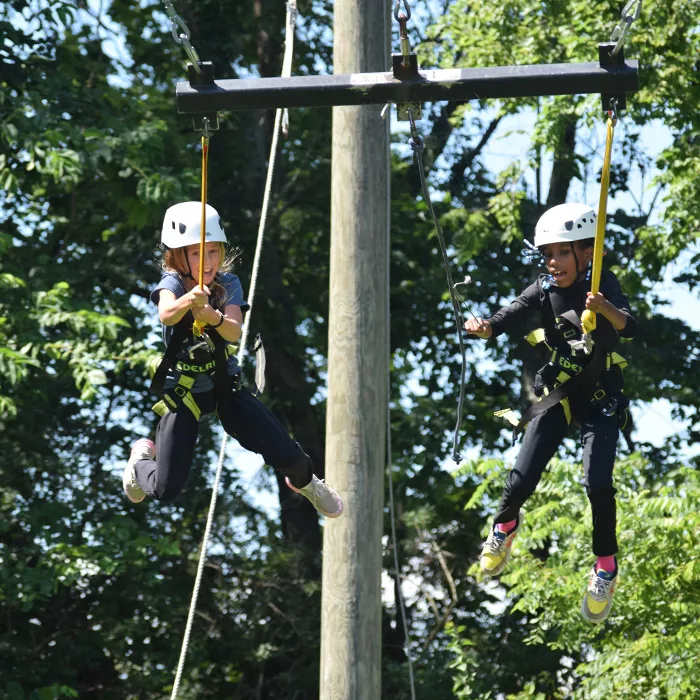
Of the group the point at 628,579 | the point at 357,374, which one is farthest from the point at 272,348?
the point at 357,374

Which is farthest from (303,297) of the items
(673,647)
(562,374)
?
(562,374)

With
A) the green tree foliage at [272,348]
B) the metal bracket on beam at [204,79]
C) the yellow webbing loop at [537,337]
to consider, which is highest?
the green tree foliage at [272,348]

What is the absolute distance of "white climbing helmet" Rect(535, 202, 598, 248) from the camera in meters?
5.64

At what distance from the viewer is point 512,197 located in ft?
39.6

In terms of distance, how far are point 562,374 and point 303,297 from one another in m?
9.07

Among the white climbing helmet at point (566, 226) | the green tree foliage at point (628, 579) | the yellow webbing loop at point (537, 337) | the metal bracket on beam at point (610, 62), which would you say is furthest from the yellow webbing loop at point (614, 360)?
the green tree foliage at point (628, 579)

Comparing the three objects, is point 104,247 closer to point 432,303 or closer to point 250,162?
point 250,162

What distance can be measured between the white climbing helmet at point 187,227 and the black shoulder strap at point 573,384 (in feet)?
4.43

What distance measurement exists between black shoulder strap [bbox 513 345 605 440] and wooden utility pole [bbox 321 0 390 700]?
1.03m

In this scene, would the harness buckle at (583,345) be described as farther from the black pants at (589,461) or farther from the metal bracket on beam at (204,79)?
the metal bracket on beam at (204,79)

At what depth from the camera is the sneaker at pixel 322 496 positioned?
19.8 feet

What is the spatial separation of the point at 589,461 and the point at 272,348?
337 inches

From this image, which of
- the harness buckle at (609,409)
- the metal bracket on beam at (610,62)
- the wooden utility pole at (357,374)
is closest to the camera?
the metal bracket on beam at (610,62)

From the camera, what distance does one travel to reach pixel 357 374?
6.64 metres
